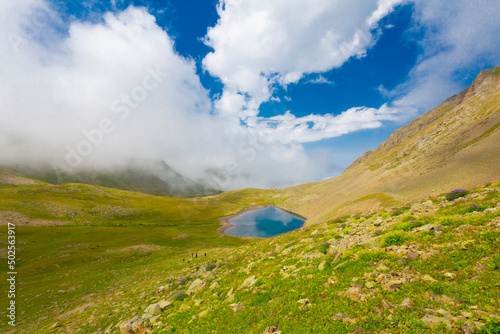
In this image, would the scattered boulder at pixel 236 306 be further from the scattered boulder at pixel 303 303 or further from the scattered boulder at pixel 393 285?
the scattered boulder at pixel 393 285

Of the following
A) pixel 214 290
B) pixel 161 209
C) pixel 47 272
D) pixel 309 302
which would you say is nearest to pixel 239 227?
pixel 161 209

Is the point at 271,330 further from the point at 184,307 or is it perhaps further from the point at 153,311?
the point at 153,311

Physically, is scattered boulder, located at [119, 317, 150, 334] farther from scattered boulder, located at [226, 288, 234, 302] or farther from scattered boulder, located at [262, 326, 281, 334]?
scattered boulder, located at [262, 326, 281, 334]

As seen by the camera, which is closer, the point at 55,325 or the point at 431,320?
the point at 431,320

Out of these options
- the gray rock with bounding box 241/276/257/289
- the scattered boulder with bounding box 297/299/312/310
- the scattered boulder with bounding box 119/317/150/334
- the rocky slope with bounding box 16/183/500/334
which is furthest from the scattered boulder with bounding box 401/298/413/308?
the scattered boulder with bounding box 119/317/150/334

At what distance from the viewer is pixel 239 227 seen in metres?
125

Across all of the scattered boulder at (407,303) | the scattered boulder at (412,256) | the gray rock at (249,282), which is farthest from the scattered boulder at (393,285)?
the gray rock at (249,282)

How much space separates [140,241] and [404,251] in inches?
2735

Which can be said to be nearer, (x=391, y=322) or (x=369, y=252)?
(x=391, y=322)

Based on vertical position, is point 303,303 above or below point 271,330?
above

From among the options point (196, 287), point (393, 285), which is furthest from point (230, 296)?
point (393, 285)

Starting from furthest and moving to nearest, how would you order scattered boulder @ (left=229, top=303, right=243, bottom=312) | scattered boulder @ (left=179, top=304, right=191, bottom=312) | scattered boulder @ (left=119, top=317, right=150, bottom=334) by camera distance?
scattered boulder @ (left=179, top=304, right=191, bottom=312), scattered boulder @ (left=119, top=317, right=150, bottom=334), scattered boulder @ (left=229, top=303, right=243, bottom=312)

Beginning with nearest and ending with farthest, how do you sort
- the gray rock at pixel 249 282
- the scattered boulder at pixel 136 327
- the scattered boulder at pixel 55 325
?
the scattered boulder at pixel 136 327 → the gray rock at pixel 249 282 → the scattered boulder at pixel 55 325

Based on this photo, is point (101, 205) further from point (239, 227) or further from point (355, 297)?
point (355, 297)
